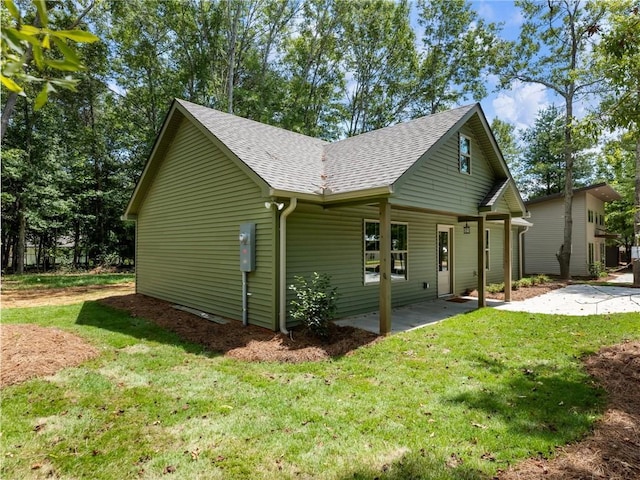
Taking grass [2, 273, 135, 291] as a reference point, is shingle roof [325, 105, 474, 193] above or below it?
above

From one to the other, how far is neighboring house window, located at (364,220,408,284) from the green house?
36mm

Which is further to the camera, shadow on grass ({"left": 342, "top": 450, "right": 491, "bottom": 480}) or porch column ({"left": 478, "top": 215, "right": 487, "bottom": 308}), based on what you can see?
porch column ({"left": 478, "top": 215, "right": 487, "bottom": 308})

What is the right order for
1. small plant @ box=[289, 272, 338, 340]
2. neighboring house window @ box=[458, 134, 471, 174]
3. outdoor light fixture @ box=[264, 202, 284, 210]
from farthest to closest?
neighboring house window @ box=[458, 134, 471, 174] → outdoor light fixture @ box=[264, 202, 284, 210] → small plant @ box=[289, 272, 338, 340]

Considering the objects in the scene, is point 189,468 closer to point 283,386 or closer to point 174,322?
point 283,386

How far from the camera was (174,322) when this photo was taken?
7.96m

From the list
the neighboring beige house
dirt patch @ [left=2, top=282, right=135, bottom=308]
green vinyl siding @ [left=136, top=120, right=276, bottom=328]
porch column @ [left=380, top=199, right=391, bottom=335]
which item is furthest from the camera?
the neighboring beige house

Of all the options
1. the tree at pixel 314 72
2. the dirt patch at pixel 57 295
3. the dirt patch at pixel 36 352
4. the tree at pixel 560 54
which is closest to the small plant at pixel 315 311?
the dirt patch at pixel 36 352

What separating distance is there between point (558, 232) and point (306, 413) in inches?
874

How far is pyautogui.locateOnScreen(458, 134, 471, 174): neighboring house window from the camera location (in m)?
9.37

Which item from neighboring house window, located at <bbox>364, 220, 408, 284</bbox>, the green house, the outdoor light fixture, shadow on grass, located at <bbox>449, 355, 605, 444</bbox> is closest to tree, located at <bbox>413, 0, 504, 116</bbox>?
the green house

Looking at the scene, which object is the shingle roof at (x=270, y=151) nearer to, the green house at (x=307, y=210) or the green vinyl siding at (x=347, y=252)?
the green house at (x=307, y=210)

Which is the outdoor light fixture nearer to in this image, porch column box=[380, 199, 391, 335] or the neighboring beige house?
porch column box=[380, 199, 391, 335]

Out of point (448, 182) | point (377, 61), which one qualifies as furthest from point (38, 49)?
point (377, 61)

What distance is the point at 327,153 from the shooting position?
10828 mm
